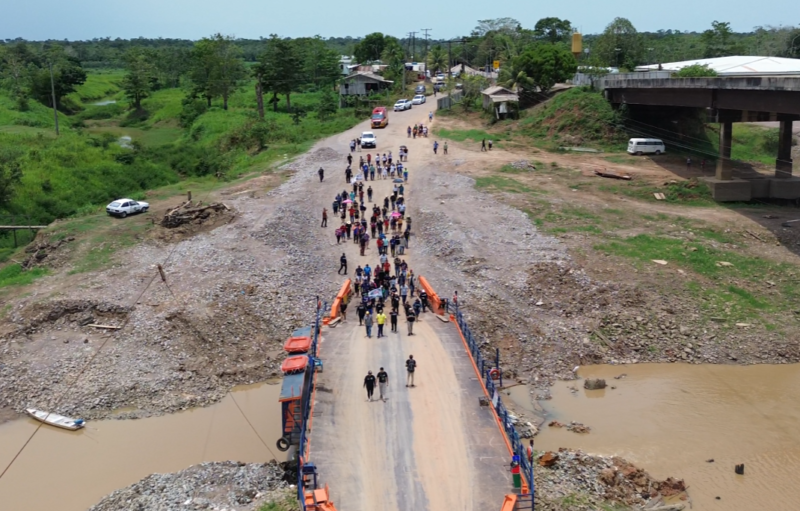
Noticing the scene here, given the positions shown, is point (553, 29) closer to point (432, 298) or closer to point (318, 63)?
point (318, 63)

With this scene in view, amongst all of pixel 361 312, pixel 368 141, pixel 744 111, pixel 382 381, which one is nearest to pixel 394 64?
pixel 368 141

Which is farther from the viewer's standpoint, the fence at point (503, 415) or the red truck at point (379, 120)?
the red truck at point (379, 120)

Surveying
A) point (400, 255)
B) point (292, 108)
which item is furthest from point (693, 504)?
point (292, 108)

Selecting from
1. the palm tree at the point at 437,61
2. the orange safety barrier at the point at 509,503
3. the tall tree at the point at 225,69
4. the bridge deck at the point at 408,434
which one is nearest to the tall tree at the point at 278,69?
the tall tree at the point at 225,69

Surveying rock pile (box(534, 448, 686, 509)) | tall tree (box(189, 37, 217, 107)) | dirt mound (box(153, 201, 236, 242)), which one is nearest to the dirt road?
rock pile (box(534, 448, 686, 509))

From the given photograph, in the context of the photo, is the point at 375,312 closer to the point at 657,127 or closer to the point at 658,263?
the point at 658,263

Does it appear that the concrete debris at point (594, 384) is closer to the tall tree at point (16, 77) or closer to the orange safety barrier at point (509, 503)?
the orange safety barrier at point (509, 503)
